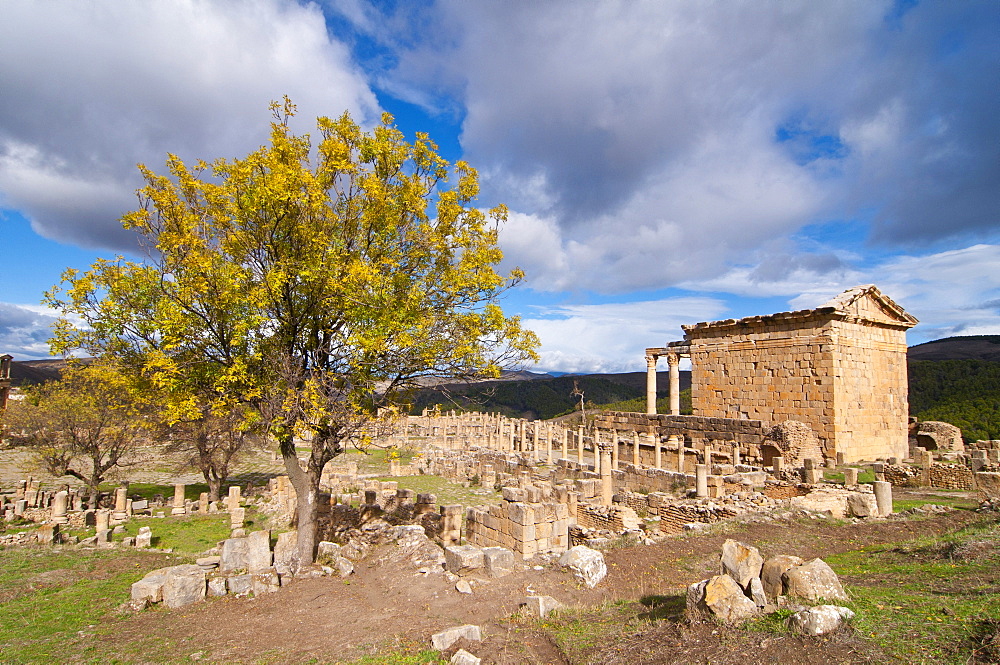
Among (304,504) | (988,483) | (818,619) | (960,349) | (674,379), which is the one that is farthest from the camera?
(960,349)

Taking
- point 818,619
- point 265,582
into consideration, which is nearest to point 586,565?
point 818,619

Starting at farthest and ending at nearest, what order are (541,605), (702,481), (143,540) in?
(702,481) → (143,540) → (541,605)

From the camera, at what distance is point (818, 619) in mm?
4633

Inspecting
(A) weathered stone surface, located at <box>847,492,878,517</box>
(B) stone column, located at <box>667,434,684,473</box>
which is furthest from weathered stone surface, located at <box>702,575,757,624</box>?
(B) stone column, located at <box>667,434,684,473</box>

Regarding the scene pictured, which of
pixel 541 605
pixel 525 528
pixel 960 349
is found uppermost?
pixel 960 349

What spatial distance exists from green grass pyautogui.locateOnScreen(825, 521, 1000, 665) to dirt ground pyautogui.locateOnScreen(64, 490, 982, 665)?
45cm

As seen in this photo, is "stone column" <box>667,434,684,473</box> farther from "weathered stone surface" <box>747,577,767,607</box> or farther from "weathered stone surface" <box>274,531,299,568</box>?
"weathered stone surface" <box>747,577,767,607</box>

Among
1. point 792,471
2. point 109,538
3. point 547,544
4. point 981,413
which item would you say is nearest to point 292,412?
point 547,544

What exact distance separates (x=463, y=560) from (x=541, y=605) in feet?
8.26

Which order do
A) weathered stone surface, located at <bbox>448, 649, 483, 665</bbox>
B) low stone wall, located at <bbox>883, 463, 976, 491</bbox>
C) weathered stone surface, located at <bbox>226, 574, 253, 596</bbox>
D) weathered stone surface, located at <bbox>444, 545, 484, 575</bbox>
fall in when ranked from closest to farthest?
weathered stone surface, located at <bbox>448, 649, 483, 665</bbox> → weathered stone surface, located at <bbox>226, 574, 253, 596</bbox> → weathered stone surface, located at <bbox>444, 545, 484, 575</bbox> → low stone wall, located at <bbox>883, 463, 976, 491</bbox>

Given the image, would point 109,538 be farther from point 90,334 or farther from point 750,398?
point 750,398

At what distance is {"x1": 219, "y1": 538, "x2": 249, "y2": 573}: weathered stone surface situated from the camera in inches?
379

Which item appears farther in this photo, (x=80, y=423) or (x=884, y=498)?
(x=80, y=423)

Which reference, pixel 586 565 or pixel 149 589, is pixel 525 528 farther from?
pixel 149 589
